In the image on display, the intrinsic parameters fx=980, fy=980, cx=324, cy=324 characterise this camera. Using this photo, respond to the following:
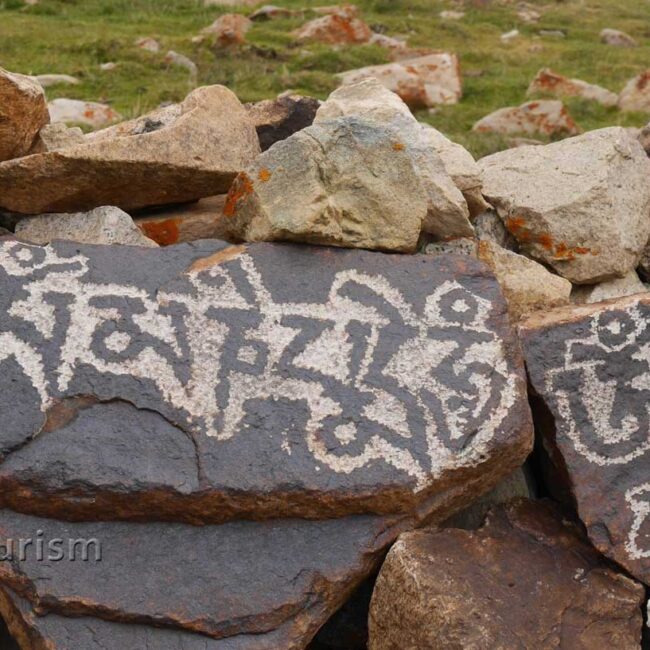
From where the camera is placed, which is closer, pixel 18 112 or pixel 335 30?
pixel 18 112

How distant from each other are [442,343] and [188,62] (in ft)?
28.3

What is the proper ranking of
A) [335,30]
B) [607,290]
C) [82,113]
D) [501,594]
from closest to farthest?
[501,594]
[607,290]
[82,113]
[335,30]

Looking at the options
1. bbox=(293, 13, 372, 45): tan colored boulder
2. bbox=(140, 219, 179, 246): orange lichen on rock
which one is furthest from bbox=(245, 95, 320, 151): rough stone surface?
bbox=(293, 13, 372, 45): tan colored boulder

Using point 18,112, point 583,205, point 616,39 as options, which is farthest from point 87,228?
point 616,39

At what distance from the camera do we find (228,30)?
40.0 feet

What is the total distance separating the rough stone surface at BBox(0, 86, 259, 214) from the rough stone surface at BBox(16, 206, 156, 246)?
0.17 feet

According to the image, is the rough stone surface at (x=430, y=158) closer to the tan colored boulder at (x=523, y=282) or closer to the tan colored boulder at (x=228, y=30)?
the tan colored boulder at (x=523, y=282)

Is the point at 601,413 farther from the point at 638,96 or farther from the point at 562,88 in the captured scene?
the point at 562,88

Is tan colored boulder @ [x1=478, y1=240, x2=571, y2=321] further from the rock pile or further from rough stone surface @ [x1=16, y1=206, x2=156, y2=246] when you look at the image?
rough stone surface @ [x1=16, y1=206, x2=156, y2=246]

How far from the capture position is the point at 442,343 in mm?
3365

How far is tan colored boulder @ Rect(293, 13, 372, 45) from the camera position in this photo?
13094mm

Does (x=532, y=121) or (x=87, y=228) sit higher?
A: (x=87, y=228)

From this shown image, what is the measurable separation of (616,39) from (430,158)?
12327 mm

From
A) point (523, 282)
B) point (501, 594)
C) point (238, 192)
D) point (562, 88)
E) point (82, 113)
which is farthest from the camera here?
point (562, 88)
